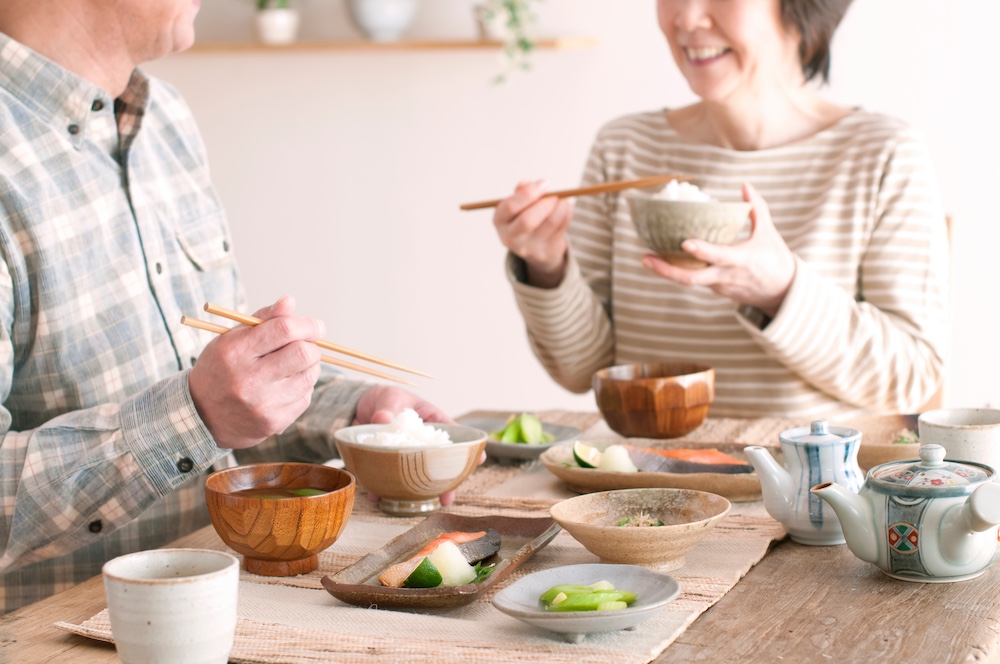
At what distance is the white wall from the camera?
365 centimetres

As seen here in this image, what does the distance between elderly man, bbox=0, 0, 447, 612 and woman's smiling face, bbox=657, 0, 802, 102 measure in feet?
3.02

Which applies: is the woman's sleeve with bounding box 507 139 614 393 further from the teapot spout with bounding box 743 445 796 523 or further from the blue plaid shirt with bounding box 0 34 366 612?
the teapot spout with bounding box 743 445 796 523

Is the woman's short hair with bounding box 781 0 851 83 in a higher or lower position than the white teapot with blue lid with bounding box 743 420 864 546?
higher

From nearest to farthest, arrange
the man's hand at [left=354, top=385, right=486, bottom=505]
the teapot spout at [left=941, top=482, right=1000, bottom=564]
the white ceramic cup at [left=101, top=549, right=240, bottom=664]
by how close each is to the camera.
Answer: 1. the white ceramic cup at [left=101, top=549, right=240, bottom=664]
2. the teapot spout at [left=941, top=482, right=1000, bottom=564]
3. the man's hand at [left=354, top=385, right=486, bottom=505]

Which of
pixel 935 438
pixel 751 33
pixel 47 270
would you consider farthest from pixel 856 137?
pixel 47 270

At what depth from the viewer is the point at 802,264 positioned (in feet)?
5.87

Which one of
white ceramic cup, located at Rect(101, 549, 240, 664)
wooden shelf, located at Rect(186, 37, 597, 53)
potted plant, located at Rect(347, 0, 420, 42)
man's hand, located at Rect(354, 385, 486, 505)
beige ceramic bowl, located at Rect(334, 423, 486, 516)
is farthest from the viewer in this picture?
potted plant, located at Rect(347, 0, 420, 42)

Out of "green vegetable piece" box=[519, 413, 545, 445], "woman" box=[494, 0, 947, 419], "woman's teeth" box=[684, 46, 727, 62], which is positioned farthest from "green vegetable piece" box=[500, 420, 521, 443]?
"woman's teeth" box=[684, 46, 727, 62]

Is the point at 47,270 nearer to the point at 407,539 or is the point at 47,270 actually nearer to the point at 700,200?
the point at 407,539

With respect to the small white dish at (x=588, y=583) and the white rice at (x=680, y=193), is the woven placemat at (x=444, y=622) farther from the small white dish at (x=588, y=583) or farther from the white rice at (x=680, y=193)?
the white rice at (x=680, y=193)

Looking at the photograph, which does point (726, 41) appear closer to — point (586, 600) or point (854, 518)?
point (854, 518)

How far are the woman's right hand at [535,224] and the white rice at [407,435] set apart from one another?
60 cm

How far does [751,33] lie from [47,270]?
4.37ft

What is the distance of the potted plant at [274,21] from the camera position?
3.75 m
